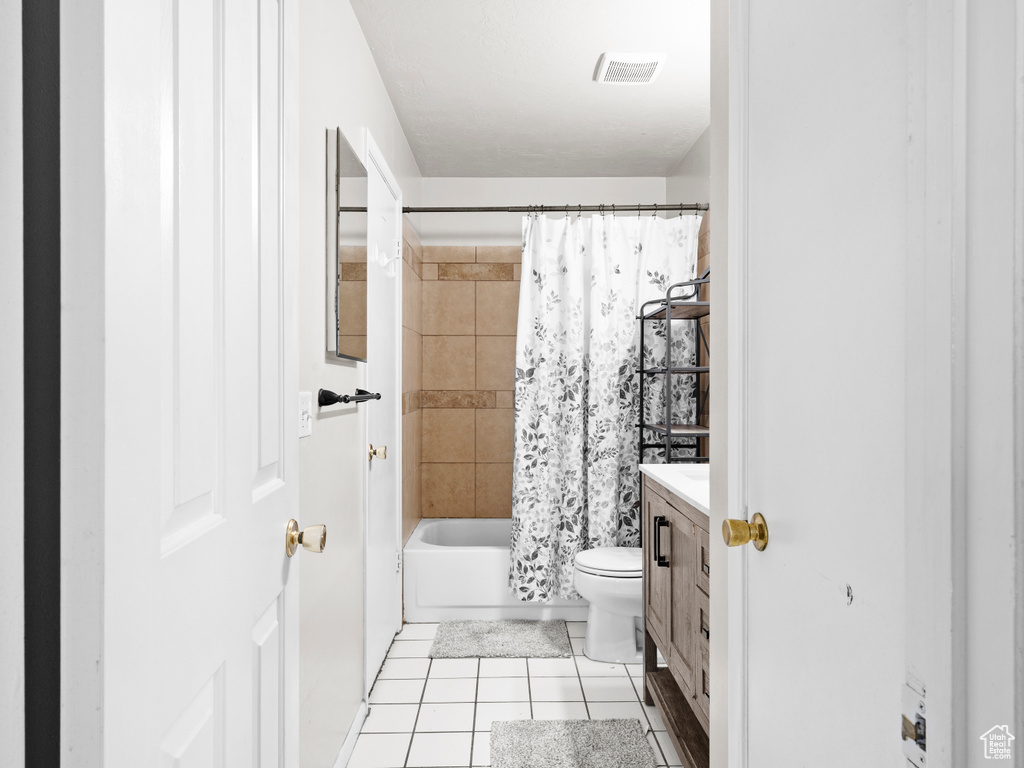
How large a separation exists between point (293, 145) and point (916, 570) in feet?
3.36

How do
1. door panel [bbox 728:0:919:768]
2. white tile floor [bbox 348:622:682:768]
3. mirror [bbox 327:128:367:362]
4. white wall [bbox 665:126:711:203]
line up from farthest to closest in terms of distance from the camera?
white wall [bbox 665:126:711:203] < white tile floor [bbox 348:622:682:768] < mirror [bbox 327:128:367:362] < door panel [bbox 728:0:919:768]

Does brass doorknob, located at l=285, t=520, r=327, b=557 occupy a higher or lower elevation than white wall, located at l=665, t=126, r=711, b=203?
lower

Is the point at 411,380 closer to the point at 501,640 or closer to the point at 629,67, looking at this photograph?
the point at 501,640

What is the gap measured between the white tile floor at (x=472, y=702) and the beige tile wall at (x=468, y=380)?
1.16 m

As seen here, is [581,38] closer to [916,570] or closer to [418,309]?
[418,309]

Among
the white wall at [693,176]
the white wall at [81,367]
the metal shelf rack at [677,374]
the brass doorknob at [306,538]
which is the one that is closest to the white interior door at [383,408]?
the metal shelf rack at [677,374]

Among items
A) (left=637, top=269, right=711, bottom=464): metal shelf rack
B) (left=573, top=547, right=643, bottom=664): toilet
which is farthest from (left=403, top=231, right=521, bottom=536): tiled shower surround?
(left=573, top=547, right=643, bottom=664): toilet

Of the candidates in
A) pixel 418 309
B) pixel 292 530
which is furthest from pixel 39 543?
pixel 418 309

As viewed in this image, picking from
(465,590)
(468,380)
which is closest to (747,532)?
(465,590)

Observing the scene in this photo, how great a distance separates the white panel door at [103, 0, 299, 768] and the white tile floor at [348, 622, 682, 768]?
1.15m

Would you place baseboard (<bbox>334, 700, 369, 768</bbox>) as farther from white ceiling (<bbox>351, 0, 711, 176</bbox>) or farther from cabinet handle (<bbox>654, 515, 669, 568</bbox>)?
white ceiling (<bbox>351, 0, 711, 176</bbox>)

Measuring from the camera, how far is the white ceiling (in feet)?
6.89

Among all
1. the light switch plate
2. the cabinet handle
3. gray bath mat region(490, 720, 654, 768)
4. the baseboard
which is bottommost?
gray bath mat region(490, 720, 654, 768)

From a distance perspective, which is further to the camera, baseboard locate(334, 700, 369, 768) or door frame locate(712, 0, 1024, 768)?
baseboard locate(334, 700, 369, 768)
